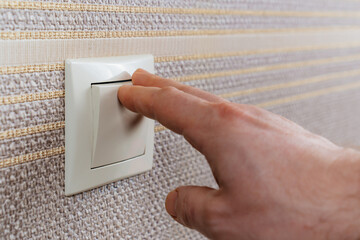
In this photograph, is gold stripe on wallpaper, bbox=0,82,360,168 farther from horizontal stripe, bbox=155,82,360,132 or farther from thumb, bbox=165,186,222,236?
thumb, bbox=165,186,222,236

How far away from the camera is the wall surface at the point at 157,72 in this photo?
0.30 meters

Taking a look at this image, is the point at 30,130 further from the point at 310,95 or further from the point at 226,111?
the point at 310,95

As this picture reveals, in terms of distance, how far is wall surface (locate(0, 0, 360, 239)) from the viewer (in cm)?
30

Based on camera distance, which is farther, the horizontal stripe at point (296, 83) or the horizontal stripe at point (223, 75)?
the horizontal stripe at point (296, 83)

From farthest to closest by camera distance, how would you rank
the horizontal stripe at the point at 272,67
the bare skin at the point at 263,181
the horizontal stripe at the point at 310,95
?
1. the horizontal stripe at the point at 310,95
2. the horizontal stripe at the point at 272,67
3. the bare skin at the point at 263,181

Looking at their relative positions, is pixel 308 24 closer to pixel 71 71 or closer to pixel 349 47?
pixel 349 47

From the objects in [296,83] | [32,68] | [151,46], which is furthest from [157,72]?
[296,83]

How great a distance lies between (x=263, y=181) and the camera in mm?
268

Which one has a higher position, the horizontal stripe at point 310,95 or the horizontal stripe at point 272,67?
the horizontal stripe at point 272,67

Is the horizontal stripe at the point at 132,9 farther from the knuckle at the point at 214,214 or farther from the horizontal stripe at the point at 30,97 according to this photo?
the knuckle at the point at 214,214

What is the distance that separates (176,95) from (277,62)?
1.01 feet

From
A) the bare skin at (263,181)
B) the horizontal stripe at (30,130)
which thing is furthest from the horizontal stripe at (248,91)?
the bare skin at (263,181)

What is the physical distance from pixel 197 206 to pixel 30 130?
0.14m

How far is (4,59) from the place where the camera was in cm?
28
